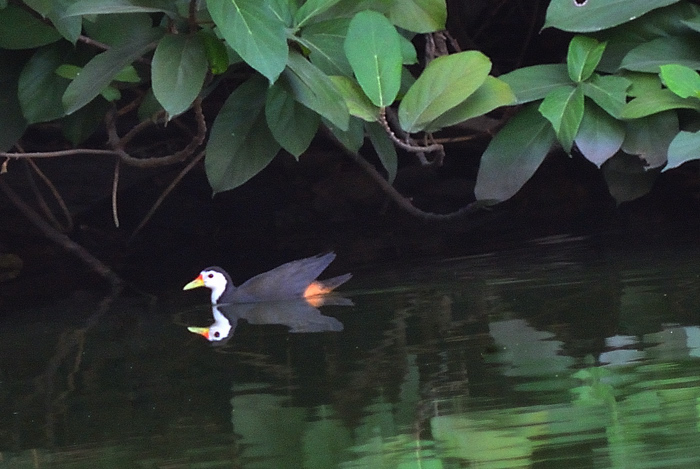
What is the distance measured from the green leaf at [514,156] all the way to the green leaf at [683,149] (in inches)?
20.5

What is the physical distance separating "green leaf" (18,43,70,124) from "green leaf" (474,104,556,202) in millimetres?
1468

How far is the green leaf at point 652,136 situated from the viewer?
3758 mm

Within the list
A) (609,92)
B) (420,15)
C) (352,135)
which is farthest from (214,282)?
(609,92)

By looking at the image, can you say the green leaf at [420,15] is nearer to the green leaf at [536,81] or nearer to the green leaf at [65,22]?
the green leaf at [536,81]

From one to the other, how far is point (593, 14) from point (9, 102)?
2.04 metres

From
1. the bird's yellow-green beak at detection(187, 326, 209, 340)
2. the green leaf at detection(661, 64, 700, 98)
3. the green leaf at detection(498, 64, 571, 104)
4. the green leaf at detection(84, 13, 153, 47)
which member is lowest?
the bird's yellow-green beak at detection(187, 326, 209, 340)

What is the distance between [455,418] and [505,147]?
2114mm

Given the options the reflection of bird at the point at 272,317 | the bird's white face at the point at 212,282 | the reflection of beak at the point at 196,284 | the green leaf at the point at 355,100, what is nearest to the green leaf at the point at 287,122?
the green leaf at the point at 355,100

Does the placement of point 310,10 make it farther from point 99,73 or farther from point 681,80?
point 681,80

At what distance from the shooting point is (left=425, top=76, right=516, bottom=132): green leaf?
351 cm

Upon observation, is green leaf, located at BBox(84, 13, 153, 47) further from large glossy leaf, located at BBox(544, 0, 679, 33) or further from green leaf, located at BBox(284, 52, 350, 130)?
large glossy leaf, located at BBox(544, 0, 679, 33)

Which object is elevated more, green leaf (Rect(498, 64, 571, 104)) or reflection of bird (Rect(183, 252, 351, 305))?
green leaf (Rect(498, 64, 571, 104))

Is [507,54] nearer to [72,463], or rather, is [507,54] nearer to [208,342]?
[208,342]

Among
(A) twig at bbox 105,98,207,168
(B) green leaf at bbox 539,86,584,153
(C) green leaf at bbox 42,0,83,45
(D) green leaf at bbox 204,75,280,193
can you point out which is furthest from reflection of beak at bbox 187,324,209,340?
(B) green leaf at bbox 539,86,584,153
